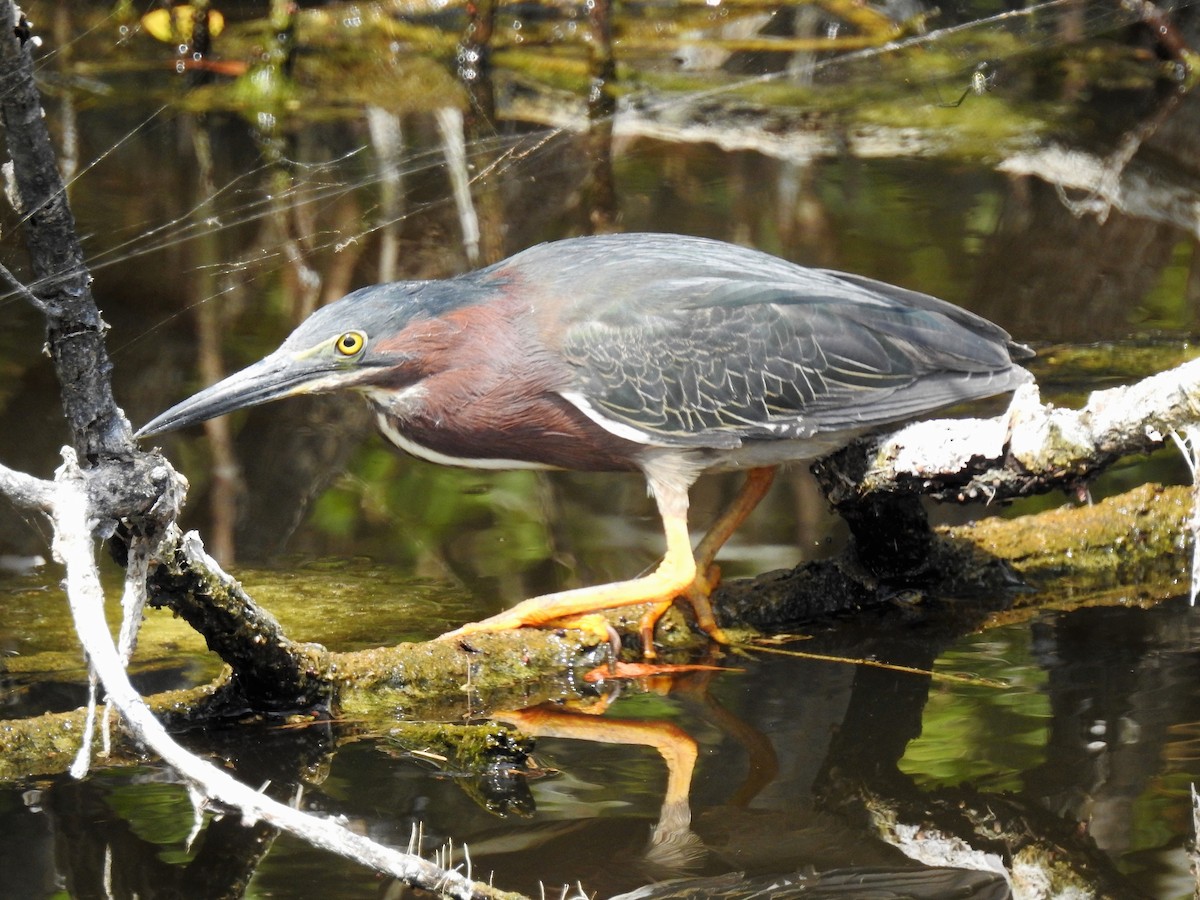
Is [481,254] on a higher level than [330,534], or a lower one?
higher

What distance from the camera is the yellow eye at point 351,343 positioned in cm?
452

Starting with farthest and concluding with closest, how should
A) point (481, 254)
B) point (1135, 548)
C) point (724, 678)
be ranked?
point (481, 254)
point (1135, 548)
point (724, 678)

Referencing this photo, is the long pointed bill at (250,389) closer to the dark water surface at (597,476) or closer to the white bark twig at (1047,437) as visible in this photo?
the dark water surface at (597,476)

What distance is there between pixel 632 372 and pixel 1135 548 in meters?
1.98

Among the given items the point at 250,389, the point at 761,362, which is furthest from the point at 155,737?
the point at 761,362

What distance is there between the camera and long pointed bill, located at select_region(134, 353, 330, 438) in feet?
13.8

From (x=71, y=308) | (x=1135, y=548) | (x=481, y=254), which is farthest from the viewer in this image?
(x=481, y=254)

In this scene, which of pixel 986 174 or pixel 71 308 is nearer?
pixel 71 308

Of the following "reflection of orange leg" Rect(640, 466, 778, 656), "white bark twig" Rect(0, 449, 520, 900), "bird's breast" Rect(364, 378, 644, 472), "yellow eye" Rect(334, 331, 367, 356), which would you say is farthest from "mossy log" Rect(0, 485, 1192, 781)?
"white bark twig" Rect(0, 449, 520, 900)

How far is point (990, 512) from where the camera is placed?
6430mm

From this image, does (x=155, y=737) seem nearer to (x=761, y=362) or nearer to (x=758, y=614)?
(x=758, y=614)

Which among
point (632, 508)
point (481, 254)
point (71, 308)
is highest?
point (481, 254)

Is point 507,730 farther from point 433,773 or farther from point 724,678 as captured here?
point 724,678

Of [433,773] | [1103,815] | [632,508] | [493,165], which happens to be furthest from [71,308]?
[493,165]
